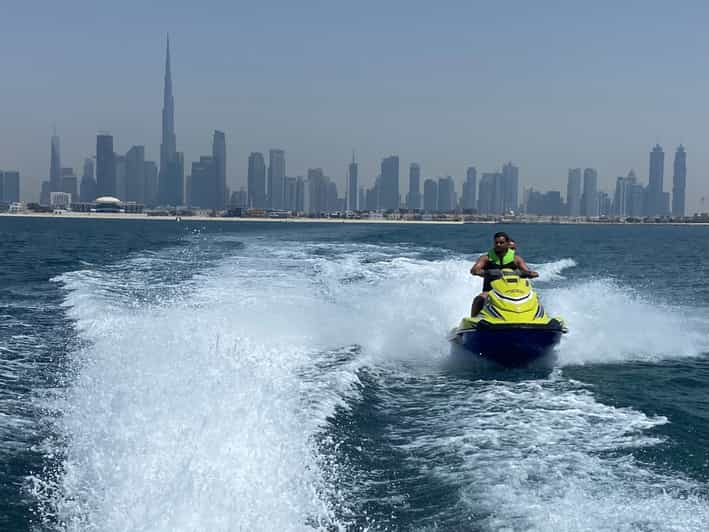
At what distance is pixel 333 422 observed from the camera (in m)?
7.07

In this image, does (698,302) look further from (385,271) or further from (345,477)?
(345,477)

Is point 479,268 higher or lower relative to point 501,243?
lower

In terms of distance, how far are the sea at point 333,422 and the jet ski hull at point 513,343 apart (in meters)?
0.24

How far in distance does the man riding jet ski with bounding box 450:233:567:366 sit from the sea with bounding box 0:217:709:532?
303 mm

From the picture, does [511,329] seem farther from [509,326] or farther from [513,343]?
[513,343]

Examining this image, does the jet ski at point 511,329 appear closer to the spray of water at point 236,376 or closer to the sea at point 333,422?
the sea at point 333,422

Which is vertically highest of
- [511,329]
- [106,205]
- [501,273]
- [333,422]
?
[106,205]

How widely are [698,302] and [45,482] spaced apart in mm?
16899

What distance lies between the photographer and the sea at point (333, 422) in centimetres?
492

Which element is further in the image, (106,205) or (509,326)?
(106,205)

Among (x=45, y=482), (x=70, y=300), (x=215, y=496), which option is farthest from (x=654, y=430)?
(x=70, y=300)

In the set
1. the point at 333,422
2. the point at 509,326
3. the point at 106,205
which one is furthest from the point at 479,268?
the point at 106,205

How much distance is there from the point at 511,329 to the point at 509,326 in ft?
0.15

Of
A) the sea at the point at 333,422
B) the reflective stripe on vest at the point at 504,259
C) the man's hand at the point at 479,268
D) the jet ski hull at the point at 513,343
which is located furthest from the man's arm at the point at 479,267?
the sea at the point at 333,422
